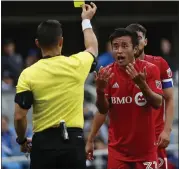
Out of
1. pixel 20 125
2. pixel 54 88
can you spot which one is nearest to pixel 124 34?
pixel 54 88

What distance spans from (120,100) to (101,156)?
237 inches

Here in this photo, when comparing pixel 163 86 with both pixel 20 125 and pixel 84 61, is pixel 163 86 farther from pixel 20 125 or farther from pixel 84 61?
pixel 20 125

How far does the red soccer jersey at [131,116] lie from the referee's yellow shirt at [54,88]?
1.12m

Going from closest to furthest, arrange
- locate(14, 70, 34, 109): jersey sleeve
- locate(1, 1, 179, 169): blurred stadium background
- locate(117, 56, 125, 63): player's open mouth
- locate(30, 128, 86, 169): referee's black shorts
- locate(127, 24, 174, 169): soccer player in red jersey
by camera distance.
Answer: locate(14, 70, 34, 109): jersey sleeve < locate(30, 128, 86, 169): referee's black shorts < locate(117, 56, 125, 63): player's open mouth < locate(127, 24, 174, 169): soccer player in red jersey < locate(1, 1, 179, 169): blurred stadium background

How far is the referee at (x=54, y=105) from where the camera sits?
7.51m

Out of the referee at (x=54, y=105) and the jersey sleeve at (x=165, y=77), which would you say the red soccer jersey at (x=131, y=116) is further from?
the referee at (x=54, y=105)

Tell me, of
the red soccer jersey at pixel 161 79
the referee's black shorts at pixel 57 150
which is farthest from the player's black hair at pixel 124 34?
the referee's black shorts at pixel 57 150

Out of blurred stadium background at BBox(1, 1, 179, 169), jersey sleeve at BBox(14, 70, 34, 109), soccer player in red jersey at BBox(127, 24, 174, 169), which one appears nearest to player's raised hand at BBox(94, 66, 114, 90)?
jersey sleeve at BBox(14, 70, 34, 109)

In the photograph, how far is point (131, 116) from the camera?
8.59m

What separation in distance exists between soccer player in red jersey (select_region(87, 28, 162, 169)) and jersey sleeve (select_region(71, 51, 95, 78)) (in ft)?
2.27

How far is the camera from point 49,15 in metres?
21.5

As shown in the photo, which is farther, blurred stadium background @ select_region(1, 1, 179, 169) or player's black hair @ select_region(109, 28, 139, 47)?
blurred stadium background @ select_region(1, 1, 179, 169)

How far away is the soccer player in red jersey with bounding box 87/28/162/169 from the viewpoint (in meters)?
8.52

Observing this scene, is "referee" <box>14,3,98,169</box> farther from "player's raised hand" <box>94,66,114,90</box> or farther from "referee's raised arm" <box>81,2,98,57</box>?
"player's raised hand" <box>94,66,114,90</box>
